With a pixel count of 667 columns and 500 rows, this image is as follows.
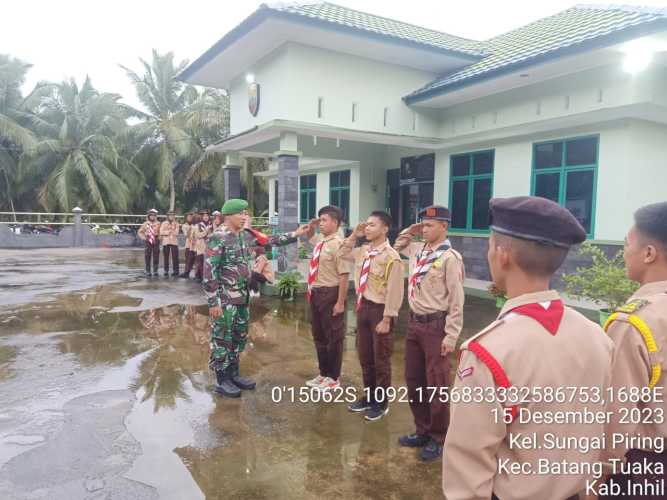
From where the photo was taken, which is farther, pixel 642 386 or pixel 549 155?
pixel 549 155

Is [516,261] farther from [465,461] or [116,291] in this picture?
[116,291]

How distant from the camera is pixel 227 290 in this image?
15.0ft

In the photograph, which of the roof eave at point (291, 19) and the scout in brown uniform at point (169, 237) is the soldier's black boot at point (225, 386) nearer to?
the roof eave at point (291, 19)

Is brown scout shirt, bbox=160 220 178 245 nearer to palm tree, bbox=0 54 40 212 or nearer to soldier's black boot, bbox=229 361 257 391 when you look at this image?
soldier's black boot, bbox=229 361 257 391

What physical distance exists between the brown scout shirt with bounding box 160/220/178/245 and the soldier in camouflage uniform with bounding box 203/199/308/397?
337 inches

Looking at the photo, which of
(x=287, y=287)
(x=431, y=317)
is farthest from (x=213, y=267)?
(x=287, y=287)

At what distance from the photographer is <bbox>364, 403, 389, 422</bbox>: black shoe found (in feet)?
13.4

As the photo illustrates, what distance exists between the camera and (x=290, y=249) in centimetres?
1029

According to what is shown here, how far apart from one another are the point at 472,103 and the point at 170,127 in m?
18.6

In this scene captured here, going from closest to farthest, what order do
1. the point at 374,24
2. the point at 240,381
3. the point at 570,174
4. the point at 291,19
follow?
the point at 240,381 → the point at 291,19 → the point at 570,174 → the point at 374,24

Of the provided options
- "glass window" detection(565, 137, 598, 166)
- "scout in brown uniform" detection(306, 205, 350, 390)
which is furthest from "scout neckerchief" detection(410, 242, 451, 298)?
"glass window" detection(565, 137, 598, 166)

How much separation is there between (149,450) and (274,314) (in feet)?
15.1

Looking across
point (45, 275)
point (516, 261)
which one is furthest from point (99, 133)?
point (516, 261)

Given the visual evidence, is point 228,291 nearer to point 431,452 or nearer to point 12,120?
point 431,452
